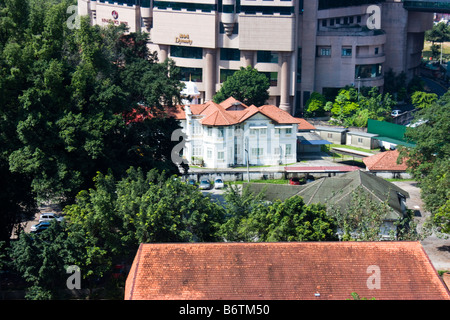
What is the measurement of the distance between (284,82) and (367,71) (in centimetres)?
1658

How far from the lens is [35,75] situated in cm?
4753

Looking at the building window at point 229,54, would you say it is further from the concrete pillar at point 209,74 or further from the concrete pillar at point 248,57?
the concrete pillar at point 248,57

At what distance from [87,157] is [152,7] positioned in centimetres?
6015

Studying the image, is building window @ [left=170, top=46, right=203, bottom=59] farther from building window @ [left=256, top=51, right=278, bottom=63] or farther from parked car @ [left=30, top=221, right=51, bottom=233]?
parked car @ [left=30, top=221, right=51, bottom=233]

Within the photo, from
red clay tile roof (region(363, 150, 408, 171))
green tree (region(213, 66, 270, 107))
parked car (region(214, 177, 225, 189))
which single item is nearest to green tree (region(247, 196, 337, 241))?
parked car (region(214, 177, 225, 189))

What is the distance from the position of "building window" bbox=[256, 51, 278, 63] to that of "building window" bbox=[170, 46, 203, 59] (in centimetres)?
891

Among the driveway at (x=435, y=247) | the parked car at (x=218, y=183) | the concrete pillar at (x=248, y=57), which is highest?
the concrete pillar at (x=248, y=57)

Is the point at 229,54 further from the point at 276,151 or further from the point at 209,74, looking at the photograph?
the point at 276,151

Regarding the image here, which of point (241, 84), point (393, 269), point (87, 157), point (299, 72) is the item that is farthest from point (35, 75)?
point (299, 72)

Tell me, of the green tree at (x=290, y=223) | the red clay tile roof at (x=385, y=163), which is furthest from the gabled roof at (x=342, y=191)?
the red clay tile roof at (x=385, y=163)

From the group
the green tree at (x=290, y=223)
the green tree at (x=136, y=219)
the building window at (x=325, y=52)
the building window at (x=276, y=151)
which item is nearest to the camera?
the green tree at (x=136, y=219)

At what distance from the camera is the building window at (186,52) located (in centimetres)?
10069

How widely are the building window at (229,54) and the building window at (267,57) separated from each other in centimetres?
329
